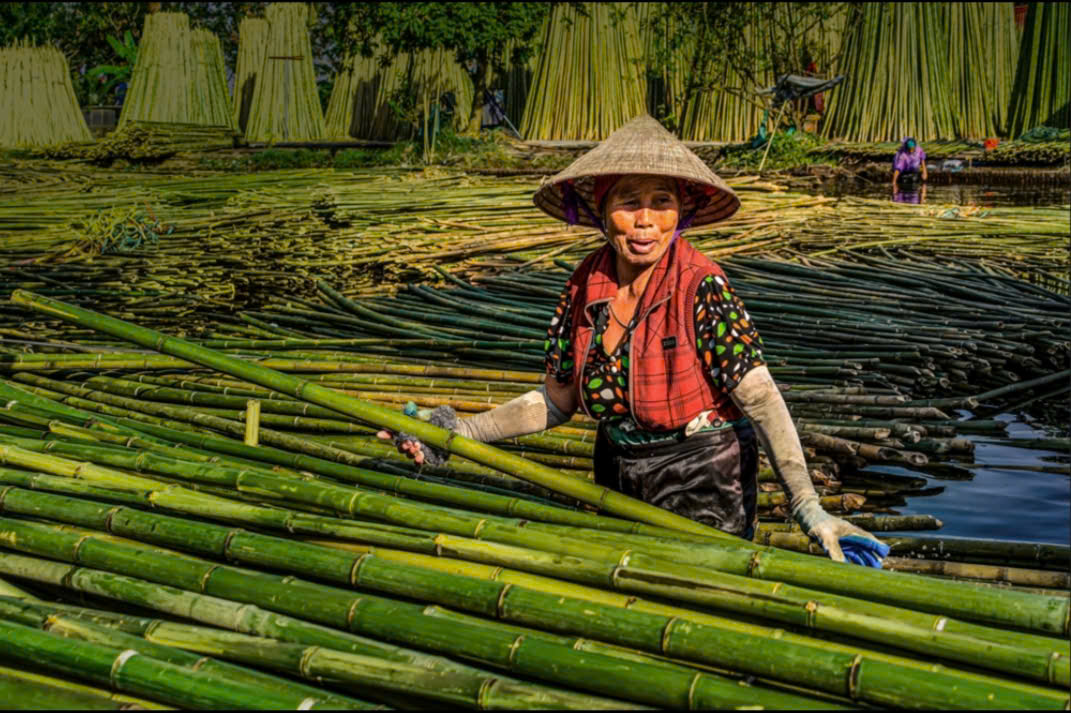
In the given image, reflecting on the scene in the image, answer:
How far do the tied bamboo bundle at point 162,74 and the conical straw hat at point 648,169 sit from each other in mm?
13038

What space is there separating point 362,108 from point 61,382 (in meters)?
13.9

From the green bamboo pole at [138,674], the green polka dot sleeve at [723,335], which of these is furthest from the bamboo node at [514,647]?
the green polka dot sleeve at [723,335]

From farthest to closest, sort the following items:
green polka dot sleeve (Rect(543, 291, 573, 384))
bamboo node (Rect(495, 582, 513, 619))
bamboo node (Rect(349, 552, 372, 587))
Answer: green polka dot sleeve (Rect(543, 291, 573, 384)) → bamboo node (Rect(349, 552, 372, 587)) → bamboo node (Rect(495, 582, 513, 619))

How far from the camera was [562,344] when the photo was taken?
8.25 ft

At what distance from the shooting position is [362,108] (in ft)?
57.8

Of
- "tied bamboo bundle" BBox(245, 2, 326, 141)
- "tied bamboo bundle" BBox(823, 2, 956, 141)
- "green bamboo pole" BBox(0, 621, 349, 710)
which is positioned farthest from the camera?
"tied bamboo bundle" BBox(245, 2, 326, 141)

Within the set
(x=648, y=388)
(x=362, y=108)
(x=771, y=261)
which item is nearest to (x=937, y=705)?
(x=648, y=388)

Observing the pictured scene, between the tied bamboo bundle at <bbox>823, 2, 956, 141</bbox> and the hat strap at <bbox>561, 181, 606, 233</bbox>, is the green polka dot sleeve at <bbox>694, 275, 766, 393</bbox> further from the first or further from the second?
the tied bamboo bundle at <bbox>823, 2, 956, 141</bbox>

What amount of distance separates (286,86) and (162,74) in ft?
5.62

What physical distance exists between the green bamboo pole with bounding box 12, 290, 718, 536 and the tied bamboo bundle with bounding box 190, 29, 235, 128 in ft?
43.4

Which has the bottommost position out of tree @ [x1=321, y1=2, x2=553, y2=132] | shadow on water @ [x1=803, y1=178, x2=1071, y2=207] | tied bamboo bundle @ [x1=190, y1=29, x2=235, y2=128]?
shadow on water @ [x1=803, y1=178, x2=1071, y2=207]

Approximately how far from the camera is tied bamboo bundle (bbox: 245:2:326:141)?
15.8m

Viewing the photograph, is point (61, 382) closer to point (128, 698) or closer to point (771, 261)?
point (128, 698)

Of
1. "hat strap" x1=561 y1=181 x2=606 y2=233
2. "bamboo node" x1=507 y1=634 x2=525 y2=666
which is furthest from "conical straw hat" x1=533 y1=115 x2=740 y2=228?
"bamboo node" x1=507 y1=634 x2=525 y2=666
